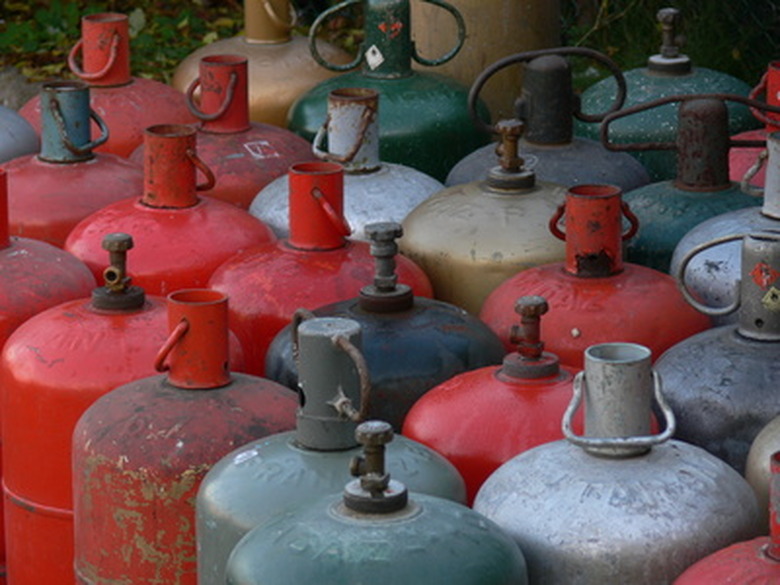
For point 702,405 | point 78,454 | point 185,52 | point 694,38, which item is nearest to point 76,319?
point 78,454

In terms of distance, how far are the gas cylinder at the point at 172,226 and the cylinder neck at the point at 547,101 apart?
719 millimetres

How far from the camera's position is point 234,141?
447 cm

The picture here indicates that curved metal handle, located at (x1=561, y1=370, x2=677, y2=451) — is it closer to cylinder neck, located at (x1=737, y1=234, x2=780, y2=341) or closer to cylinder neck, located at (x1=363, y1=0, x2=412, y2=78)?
cylinder neck, located at (x1=737, y1=234, x2=780, y2=341)

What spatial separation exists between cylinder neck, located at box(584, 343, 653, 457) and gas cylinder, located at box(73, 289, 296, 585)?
2.03 ft

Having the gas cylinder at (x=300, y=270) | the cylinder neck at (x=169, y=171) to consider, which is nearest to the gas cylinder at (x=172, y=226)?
the cylinder neck at (x=169, y=171)

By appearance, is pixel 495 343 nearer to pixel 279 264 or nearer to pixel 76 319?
pixel 279 264

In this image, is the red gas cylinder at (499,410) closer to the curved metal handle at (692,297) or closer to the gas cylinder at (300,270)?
the curved metal handle at (692,297)

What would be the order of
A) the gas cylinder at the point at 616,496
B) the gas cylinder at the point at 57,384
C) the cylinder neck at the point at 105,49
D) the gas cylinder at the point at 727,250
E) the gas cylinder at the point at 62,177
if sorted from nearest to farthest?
the gas cylinder at the point at 616,496 < the gas cylinder at the point at 57,384 < the gas cylinder at the point at 727,250 < the gas cylinder at the point at 62,177 < the cylinder neck at the point at 105,49

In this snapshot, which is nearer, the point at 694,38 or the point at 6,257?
the point at 6,257

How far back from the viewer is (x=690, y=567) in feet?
7.34

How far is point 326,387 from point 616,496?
47cm

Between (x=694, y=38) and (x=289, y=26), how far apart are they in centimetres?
162

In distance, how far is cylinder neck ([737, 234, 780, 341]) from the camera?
2895 mm

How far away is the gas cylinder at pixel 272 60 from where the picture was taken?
5422mm
